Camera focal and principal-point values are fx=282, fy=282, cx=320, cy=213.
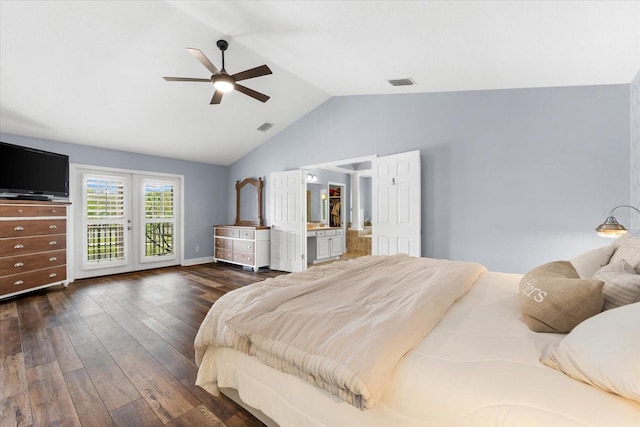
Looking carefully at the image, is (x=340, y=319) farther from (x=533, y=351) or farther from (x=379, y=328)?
(x=533, y=351)

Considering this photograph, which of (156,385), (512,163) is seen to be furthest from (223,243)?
(512,163)

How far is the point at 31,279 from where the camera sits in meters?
3.85

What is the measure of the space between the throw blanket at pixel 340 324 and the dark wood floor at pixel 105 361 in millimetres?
407

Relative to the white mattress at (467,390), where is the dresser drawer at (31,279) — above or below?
below

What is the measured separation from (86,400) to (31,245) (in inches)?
133

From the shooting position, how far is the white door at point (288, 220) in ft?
17.9

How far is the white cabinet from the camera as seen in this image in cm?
657

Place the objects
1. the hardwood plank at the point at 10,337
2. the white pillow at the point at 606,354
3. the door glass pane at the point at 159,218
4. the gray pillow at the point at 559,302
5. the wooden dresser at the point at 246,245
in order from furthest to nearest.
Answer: the door glass pane at the point at 159,218 < the wooden dresser at the point at 246,245 < the hardwood plank at the point at 10,337 < the gray pillow at the point at 559,302 < the white pillow at the point at 606,354

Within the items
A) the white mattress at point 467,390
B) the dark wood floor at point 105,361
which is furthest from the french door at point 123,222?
the white mattress at point 467,390

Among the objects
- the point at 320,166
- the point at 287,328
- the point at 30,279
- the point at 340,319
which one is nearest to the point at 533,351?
the point at 340,319

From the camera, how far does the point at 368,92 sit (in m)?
4.39

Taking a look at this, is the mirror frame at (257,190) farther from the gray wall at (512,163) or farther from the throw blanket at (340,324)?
the throw blanket at (340,324)

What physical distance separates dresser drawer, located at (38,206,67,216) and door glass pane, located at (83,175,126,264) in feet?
2.49

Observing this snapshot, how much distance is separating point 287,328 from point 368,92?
4051 mm
